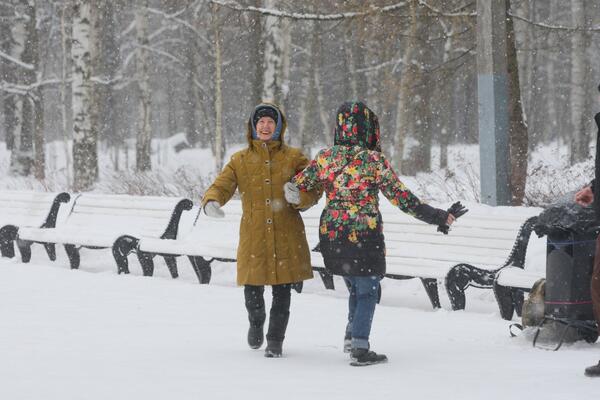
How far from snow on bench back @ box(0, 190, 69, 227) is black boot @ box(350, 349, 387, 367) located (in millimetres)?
6779

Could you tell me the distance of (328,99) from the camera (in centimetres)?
4384

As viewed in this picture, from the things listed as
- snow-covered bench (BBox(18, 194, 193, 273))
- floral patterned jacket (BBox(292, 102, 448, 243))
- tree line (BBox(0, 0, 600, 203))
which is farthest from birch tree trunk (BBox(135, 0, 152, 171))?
floral patterned jacket (BBox(292, 102, 448, 243))

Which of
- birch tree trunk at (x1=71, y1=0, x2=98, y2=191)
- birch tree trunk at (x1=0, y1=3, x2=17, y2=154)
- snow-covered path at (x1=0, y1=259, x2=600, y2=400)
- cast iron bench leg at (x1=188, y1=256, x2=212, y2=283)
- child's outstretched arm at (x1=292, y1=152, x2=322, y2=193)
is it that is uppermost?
birch tree trunk at (x1=0, y1=3, x2=17, y2=154)

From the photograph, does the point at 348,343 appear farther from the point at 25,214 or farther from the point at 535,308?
the point at 25,214

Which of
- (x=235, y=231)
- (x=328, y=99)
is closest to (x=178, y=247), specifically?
(x=235, y=231)

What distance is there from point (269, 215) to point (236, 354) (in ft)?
2.92

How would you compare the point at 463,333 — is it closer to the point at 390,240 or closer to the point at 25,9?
the point at 390,240

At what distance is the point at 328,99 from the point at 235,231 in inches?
1347

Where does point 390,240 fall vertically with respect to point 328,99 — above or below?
below

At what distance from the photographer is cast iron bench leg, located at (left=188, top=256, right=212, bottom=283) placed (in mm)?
9492

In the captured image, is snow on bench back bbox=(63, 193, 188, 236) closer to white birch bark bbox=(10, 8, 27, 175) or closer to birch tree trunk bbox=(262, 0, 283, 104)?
birch tree trunk bbox=(262, 0, 283, 104)

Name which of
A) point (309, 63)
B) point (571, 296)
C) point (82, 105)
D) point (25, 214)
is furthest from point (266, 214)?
point (309, 63)

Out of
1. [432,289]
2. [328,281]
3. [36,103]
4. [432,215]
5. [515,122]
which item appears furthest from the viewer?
[36,103]

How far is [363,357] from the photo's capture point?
5836 millimetres
